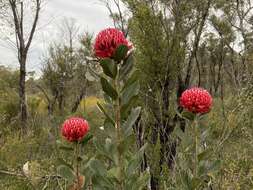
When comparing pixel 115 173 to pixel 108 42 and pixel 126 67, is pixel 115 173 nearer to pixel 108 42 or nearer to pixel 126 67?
pixel 126 67

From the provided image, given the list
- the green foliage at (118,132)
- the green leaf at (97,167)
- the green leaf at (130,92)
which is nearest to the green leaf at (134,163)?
the green foliage at (118,132)

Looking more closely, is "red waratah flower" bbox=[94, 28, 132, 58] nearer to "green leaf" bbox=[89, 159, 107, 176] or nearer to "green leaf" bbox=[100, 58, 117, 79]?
"green leaf" bbox=[100, 58, 117, 79]

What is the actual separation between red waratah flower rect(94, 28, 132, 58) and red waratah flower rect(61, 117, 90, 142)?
0.57 metres

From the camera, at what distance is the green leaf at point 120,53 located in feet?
5.39

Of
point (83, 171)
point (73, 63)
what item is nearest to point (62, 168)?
point (83, 171)

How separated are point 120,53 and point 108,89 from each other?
15cm

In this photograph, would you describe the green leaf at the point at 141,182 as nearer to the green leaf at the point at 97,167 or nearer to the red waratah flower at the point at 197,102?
the green leaf at the point at 97,167

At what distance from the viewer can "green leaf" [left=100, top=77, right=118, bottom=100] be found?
1.68m

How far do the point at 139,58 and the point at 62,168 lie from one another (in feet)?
21.8

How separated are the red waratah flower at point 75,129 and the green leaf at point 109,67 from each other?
54 cm

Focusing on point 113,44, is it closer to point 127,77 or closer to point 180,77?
point 127,77

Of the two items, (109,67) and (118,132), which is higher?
(109,67)

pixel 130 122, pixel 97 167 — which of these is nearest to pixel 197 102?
pixel 130 122

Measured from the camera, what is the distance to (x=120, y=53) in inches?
65.3
